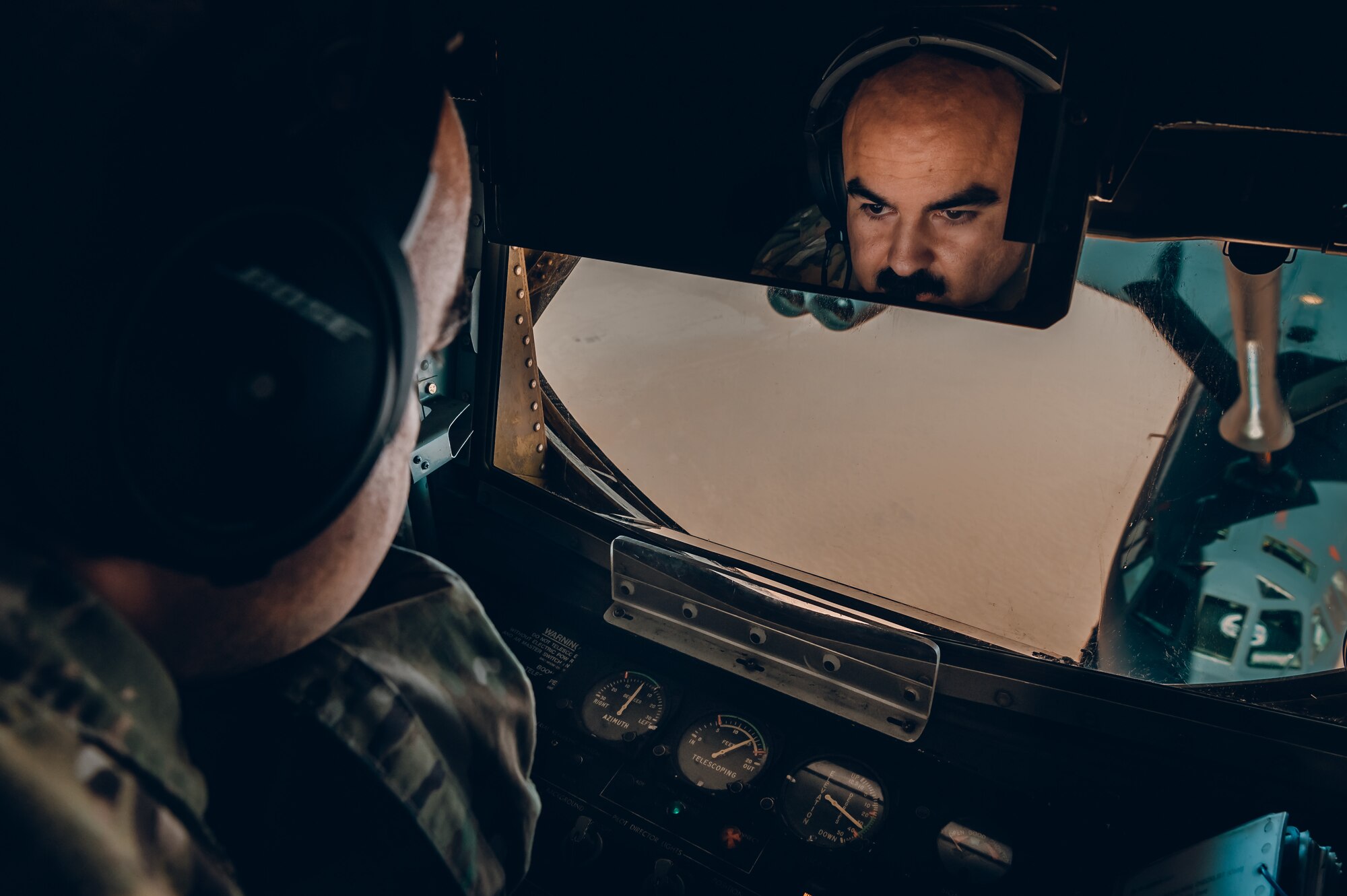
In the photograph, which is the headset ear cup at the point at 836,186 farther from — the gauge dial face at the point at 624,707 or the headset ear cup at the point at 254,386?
the gauge dial face at the point at 624,707

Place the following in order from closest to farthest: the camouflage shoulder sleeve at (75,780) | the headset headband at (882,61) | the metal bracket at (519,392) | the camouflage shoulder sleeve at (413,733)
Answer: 1. the camouflage shoulder sleeve at (75,780)
2. the camouflage shoulder sleeve at (413,733)
3. the headset headband at (882,61)
4. the metal bracket at (519,392)

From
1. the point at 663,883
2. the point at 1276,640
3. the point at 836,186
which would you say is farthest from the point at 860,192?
the point at 1276,640

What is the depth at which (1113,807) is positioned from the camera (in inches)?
43.9

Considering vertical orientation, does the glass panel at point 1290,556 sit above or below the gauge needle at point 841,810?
above

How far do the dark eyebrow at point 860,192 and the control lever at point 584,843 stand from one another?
3.25 feet


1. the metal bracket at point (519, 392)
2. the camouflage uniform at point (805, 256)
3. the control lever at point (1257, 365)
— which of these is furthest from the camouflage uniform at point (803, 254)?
the metal bracket at point (519, 392)

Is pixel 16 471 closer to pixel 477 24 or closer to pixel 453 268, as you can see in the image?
pixel 453 268

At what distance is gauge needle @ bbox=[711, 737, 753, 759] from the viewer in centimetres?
128

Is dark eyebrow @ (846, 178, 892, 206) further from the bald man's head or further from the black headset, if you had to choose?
the black headset

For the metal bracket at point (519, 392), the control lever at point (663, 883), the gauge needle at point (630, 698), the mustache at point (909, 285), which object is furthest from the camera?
the metal bracket at point (519, 392)

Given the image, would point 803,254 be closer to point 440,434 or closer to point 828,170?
point 828,170

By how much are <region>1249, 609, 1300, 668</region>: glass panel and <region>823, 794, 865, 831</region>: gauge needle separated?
730 mm

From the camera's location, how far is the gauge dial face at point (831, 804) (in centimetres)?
115

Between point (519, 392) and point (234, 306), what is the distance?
1.19 metres
